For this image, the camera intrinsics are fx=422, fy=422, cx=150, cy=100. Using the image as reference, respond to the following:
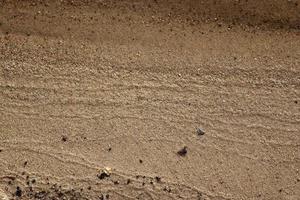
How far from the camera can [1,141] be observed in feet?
14.1

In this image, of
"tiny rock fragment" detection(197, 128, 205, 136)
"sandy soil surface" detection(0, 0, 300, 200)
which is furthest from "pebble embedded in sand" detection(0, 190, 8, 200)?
"tiny rock fragment" detection(197, 128, 205, 136)

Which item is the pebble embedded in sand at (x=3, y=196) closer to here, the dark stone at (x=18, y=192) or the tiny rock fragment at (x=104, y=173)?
the dark stone at (x=18, y=192)

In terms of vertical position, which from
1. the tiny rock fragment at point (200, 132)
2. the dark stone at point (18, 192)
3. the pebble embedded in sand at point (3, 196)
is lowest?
the pebble embedded in sand at point (3, 196)

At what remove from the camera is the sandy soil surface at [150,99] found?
4.26 meters

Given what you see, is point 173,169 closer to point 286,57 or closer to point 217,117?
point 217,117

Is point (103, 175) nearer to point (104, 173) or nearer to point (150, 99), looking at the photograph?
point (104, 173)

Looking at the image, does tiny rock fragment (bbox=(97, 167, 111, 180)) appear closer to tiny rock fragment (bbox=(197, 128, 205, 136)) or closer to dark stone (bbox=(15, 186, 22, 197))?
dark stone (bbox=(15, 186, 22, 197))

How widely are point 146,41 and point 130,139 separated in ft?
3.41

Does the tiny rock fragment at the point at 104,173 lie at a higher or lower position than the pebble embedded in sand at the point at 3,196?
higher

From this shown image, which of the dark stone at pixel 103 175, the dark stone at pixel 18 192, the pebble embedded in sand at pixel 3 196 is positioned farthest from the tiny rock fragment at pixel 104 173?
the pebble embedded in sand at pixel 3 196

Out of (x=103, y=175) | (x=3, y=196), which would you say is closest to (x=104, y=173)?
(x=103, y=175)

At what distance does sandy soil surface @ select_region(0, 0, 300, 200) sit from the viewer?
14.0 ft

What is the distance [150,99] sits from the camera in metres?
4.36

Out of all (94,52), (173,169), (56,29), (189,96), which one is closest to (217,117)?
(189,96)
